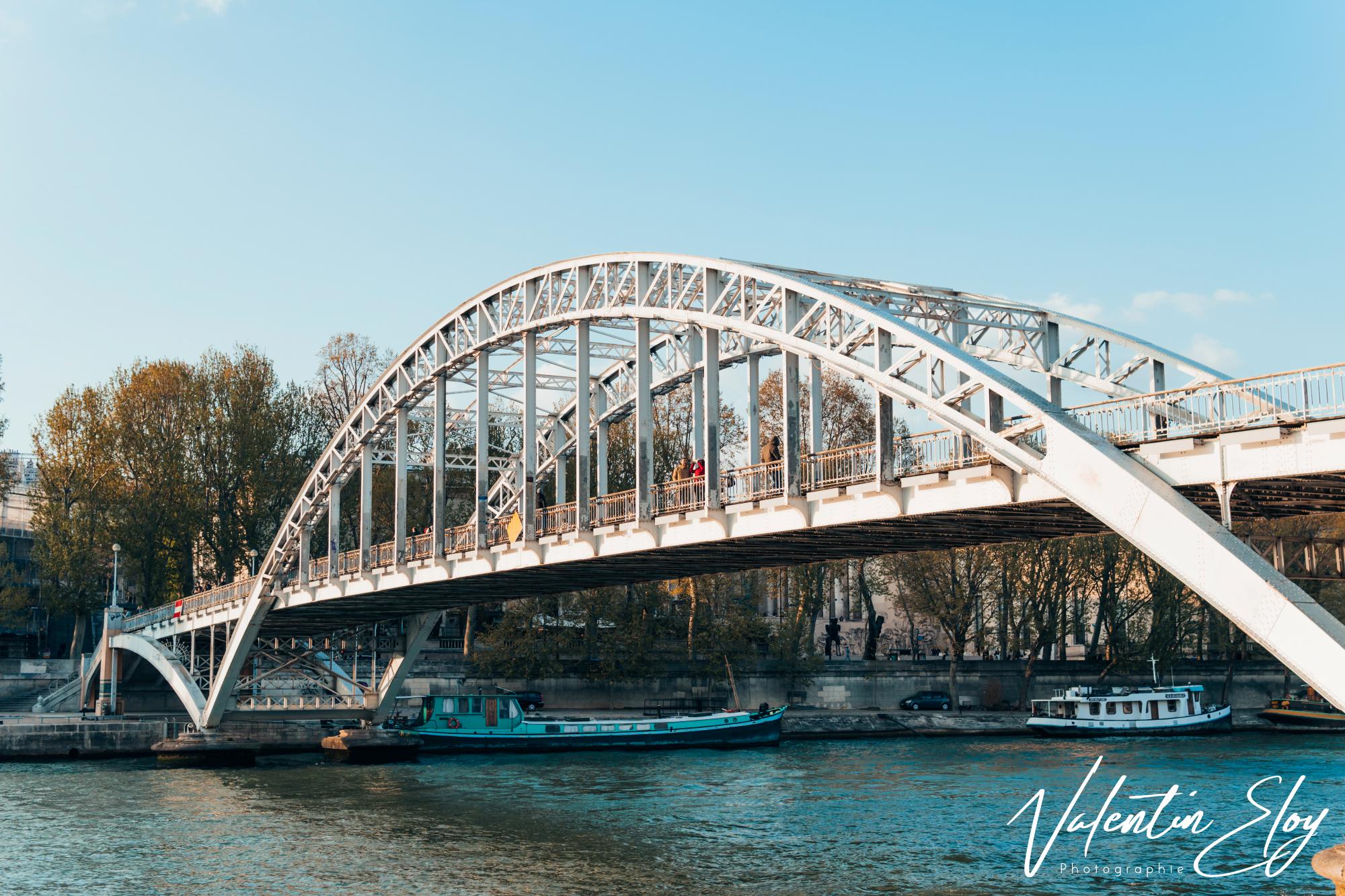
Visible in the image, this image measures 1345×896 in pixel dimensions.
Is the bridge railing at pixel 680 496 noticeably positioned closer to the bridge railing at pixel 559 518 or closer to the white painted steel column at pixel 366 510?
the bridge railing at pixel 559 518

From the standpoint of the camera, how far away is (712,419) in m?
32.8

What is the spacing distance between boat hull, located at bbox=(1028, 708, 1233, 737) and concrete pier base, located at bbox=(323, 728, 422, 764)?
27.5m

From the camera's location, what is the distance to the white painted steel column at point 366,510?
45406 mm

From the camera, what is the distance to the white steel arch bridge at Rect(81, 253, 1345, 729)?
70.0 feet

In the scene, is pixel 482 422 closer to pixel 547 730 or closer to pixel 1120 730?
pixel 547 730

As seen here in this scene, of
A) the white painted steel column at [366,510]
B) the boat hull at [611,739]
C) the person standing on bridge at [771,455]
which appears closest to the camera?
the person standing on bridge at [771,455]

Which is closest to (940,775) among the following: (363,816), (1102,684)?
(363,816)

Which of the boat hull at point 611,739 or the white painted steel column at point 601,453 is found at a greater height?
the white painted steel column at point 601,453

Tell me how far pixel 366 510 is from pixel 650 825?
18944 mm

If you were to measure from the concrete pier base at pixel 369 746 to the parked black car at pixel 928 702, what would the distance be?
25639mm

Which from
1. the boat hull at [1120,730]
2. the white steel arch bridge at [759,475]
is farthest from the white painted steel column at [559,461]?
the boat hull at [1120,730]

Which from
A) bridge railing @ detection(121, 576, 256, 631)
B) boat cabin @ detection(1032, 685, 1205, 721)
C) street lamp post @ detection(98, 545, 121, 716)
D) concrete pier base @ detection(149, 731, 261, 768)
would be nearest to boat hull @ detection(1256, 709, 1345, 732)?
boat cabin @ detection(1032, 685, 1205, 721)

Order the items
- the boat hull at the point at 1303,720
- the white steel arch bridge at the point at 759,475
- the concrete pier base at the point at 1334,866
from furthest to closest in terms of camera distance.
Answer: the boat hull at the point at 1303,720 < the white steel arch bridge at the point at 759,475 < the concrete pier base at the point at 1334,866

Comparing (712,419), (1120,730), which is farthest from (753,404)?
(1120,730)
